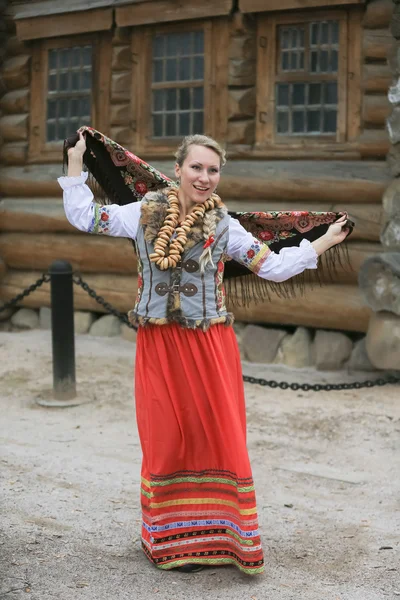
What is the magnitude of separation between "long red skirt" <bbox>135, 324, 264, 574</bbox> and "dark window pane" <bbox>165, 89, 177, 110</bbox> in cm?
508

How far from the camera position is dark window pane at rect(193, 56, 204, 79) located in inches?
323

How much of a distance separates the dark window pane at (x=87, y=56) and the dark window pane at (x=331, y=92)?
2.49m

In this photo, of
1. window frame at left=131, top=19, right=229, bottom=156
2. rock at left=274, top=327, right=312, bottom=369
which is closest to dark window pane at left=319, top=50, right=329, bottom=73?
window frame at left=131, top=19, right=229, bottom=156

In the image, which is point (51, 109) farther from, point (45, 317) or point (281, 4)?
point (281, 4)

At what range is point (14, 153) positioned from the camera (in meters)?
9.32

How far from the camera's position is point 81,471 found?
16.8 feet

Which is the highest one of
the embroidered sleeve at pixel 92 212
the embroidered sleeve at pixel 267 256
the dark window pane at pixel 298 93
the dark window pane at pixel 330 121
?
the dark window pane at pixel 298 93

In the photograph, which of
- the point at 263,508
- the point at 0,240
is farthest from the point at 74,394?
the point at 0,240

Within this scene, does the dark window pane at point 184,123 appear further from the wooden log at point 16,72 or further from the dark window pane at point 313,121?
the wooden log at point 16,72

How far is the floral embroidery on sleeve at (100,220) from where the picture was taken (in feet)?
12.0

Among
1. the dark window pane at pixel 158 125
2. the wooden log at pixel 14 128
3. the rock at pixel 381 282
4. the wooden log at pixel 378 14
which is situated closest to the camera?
the rock at pixel 381 282

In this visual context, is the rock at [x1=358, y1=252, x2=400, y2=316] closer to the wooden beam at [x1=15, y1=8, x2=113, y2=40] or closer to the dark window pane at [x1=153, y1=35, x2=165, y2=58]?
the dark window pane at [x1=153, y1=35, x2=165, y2=58]

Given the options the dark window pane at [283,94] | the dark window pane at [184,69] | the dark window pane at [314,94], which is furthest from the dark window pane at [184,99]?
the dark window pane at [314,94]

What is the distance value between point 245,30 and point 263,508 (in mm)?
4681
